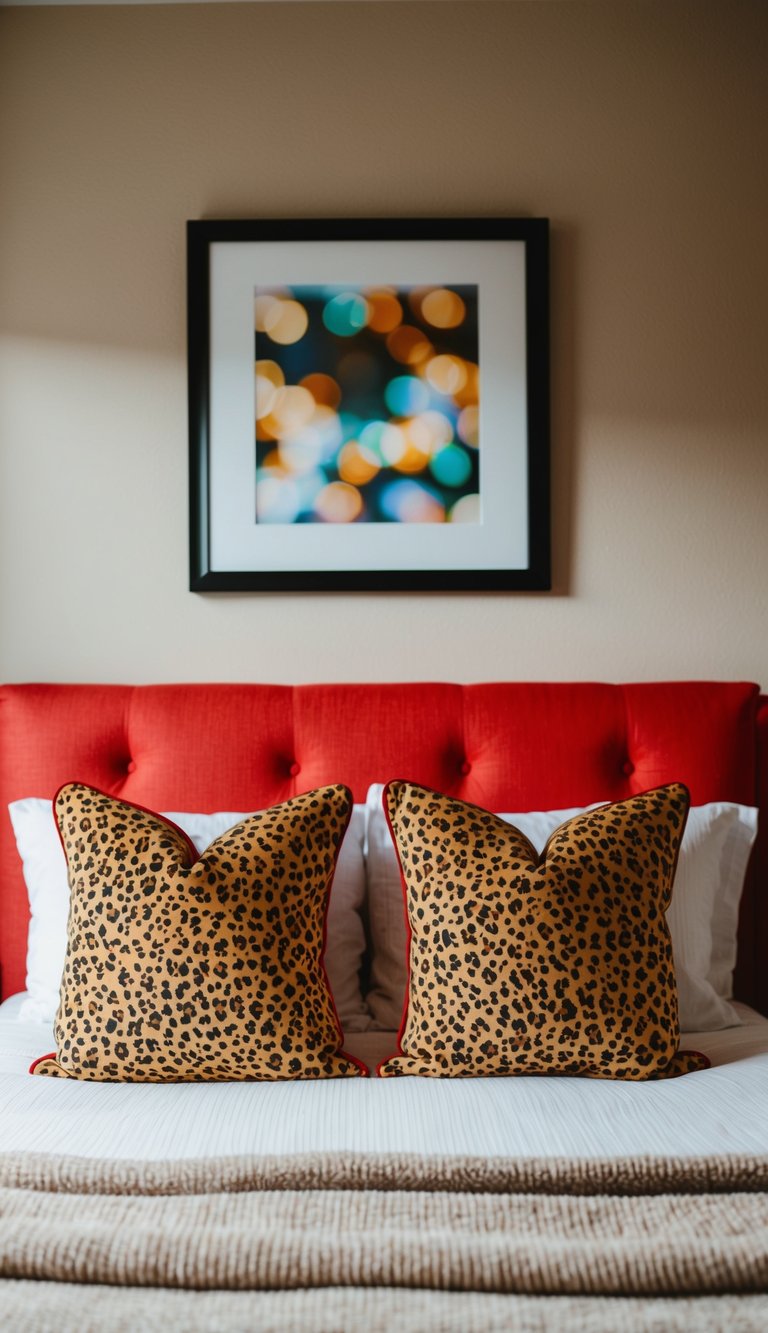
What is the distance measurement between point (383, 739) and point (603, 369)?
0.88 m

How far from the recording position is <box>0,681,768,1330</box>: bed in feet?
2.86

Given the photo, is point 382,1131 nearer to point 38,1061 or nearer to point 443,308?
point 38,1061

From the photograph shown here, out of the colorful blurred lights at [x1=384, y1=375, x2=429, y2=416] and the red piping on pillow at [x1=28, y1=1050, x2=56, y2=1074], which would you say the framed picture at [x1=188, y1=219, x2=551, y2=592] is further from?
the red piping on pillow at [x1=28, y1=1050, x2=56, y2=1074]

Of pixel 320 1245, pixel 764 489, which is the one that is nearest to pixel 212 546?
pixel 764 489

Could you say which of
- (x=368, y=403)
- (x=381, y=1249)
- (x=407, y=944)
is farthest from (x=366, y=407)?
(x=381, y=1249)

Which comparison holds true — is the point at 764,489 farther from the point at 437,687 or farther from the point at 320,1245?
Answer: the point at 320,1245

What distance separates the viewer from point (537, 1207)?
963mm

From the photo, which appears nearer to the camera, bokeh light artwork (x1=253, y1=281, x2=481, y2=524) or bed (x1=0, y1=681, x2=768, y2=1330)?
bed (x1=0, y1=681, x2=768, y2=1330)

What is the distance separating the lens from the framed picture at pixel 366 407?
2.01 m

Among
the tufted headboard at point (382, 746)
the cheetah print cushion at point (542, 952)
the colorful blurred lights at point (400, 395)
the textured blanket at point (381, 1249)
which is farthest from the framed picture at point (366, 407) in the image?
the textured blanket at point (381, 1249)

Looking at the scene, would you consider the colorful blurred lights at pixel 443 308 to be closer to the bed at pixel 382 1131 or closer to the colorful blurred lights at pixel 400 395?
the colorful blurred lights at pixel 400 395

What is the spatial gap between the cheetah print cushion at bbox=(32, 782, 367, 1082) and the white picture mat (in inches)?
28.2

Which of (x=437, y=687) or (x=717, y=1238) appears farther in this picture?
(x=437, y=687)

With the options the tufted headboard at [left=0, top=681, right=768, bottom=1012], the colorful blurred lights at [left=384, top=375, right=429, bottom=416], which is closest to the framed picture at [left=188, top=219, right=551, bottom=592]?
the colorful blurred lights at [left=384, top=375, right=429, bottom=416]
